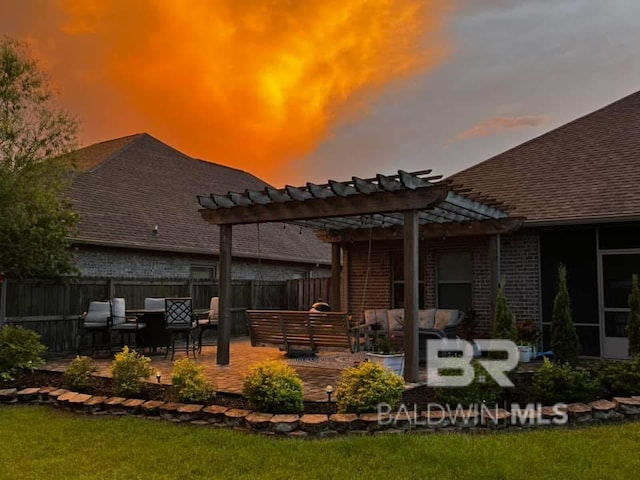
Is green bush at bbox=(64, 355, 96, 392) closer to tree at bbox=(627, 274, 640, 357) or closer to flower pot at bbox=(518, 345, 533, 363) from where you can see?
flower pot at bbox=(518, 345, 533, 363)

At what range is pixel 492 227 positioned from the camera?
10539 mm

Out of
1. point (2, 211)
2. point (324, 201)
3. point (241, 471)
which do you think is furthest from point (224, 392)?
point (2, 211)

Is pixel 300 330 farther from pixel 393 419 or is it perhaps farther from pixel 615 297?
pixel 615 297

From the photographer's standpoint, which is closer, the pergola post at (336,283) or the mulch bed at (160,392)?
the mulch bed at (160,392)

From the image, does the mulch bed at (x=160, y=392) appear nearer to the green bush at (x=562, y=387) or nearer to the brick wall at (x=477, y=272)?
the green bush at (x=562, y=387)

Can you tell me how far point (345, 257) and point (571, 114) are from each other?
7.49 m

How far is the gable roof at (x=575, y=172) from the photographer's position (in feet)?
33.3

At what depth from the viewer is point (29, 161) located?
32.3 feet

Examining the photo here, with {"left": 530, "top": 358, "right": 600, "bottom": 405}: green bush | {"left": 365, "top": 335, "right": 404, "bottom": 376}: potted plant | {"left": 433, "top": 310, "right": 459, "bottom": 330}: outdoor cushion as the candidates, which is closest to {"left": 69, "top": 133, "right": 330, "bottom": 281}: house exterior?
{"left": 433, "top": 310, "right": 459, "bottom": 330}: outdoor cushion

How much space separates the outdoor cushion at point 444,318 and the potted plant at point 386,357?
310 cm

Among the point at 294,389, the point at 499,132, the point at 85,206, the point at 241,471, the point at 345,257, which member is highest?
the point at 499,132

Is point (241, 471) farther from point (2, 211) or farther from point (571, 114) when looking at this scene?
point (571, 114)

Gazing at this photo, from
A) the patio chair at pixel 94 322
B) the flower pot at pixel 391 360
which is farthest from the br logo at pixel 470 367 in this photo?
the patio chair at pixel 94 322

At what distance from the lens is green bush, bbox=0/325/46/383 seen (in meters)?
8.21
